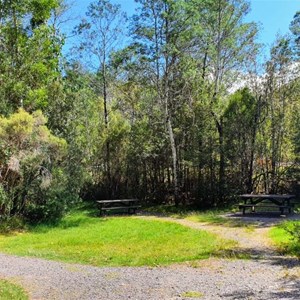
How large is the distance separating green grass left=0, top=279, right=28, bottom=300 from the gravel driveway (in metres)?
0.13

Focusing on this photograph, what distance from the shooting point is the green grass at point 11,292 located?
17.3 ft

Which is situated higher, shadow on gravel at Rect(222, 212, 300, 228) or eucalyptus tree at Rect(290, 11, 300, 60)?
eucalyptus tree at Rect(290, 11, 300, 60)

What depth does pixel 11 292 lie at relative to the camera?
550cm

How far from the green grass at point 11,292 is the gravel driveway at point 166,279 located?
126 mm

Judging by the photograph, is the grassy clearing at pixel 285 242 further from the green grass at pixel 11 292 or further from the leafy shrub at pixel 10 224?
the leafy shrub at pixel 10 224

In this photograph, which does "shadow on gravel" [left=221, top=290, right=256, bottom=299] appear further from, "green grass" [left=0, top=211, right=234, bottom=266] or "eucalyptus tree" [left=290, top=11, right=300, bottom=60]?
"eucalyptus tree" [left=290, top=11, right=300, bottom=60]

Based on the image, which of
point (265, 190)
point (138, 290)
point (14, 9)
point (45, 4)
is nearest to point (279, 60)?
point (265, 190)

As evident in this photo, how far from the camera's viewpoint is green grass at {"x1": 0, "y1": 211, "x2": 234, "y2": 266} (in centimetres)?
771

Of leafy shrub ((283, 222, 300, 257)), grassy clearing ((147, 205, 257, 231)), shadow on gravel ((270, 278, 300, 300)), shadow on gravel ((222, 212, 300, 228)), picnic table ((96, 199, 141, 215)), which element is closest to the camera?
shadow on gravel ((270, 278, 300, 300))

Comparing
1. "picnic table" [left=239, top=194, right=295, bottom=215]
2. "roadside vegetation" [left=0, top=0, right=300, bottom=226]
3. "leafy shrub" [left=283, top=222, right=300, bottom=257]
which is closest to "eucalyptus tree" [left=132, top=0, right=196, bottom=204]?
"roadside vegetation" [left=0, top=0, right=300, bottom=226]

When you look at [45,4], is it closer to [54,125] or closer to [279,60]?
[54,125]

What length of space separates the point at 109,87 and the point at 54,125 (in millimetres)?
9430

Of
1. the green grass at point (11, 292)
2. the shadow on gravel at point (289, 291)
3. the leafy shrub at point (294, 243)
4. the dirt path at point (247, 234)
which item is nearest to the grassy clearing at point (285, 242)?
the leafy shrub at point (294, 243)

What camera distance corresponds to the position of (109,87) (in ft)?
78.4
